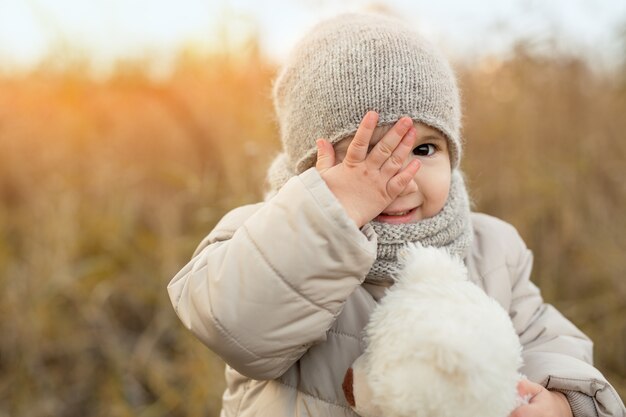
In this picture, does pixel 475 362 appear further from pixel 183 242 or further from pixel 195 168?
pixel 195 168

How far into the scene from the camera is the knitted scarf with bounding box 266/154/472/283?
1090 mm

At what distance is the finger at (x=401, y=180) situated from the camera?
1.03m

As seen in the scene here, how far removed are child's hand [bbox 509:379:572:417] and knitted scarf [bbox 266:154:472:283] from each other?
10.2 inches

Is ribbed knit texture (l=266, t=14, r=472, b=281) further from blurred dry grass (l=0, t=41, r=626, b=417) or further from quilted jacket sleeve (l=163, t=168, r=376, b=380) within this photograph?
blurred dry grass (l=0, t=41, r=626, b=417)

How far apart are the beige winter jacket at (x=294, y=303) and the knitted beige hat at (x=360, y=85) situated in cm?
17

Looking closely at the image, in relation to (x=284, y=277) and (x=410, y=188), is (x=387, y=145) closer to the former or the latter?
(x=410, y=188)

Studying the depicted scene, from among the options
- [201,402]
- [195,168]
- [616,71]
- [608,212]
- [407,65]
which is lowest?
[201,402]

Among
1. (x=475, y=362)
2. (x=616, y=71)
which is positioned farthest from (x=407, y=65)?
(x=616, y=71)

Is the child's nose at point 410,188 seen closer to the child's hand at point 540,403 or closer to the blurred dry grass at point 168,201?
the child's hand at point 540,403

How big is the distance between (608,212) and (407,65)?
154cm

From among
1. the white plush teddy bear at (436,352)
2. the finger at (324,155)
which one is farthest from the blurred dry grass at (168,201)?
the white plush teddy bear at (436,352)

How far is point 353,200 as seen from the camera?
100cm

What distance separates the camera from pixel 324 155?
1088mm

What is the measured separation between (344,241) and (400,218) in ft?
0.67
